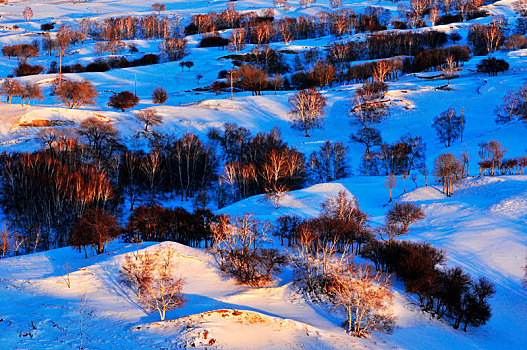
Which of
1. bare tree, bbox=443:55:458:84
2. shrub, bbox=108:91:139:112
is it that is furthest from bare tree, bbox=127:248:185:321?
bare tree, bbox=443:55:458:84

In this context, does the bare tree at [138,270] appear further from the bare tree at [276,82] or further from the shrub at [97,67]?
the shrub at [97,67]

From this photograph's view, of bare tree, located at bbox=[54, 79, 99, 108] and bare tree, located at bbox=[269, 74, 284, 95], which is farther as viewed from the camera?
bare tree, located at bbox=[269, 74, 284, 95]

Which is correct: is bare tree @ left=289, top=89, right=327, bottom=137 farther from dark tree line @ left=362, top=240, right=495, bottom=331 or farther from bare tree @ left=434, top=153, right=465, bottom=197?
dark tree line @ left=362, top=240, right=495, bottom=331

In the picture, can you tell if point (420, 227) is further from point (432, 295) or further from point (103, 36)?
point (103, 36)

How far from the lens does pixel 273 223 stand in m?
43.8

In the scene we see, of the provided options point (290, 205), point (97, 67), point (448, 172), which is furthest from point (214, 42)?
point (448, 172)

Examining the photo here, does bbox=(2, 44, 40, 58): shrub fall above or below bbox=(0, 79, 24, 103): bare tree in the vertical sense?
above

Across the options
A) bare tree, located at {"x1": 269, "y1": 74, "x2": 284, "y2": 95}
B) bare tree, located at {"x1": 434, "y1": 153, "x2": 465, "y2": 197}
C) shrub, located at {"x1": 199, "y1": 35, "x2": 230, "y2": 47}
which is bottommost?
bare tree, located at {"x1": 434, "y1": 153, "x2": 465, "y2": 197}

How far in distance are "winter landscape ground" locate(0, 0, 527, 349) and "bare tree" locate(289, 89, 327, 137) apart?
7.02 feet

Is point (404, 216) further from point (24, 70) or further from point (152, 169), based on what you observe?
point (24, 70)

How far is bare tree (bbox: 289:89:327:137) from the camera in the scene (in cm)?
8525

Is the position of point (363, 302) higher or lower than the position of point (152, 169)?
lower

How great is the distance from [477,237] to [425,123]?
51.8 meters

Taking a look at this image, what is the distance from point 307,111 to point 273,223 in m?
49.5
